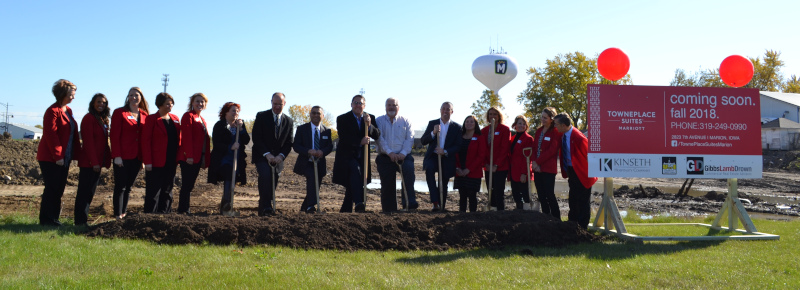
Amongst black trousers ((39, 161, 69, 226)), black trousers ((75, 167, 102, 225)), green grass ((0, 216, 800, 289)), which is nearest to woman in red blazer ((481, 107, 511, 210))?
green grass ((0, 216, 800, 289))

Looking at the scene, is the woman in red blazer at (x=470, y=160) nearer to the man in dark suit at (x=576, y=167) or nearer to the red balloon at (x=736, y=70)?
the man in dark suit at (x=576, y=167)

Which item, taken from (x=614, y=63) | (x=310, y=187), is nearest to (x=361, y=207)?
(x=310, y=187)

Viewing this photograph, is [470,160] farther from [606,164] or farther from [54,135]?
[54,135]

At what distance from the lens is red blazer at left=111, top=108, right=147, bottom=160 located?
24.7 feet

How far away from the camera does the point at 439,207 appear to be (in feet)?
29.3

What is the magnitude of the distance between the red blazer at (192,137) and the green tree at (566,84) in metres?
38.0

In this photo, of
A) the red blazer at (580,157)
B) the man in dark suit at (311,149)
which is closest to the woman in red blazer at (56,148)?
the man in dark suit at (311,149)

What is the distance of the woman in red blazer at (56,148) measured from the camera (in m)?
7.02

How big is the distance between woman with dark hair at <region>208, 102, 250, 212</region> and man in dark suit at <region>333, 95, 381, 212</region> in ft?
4.82

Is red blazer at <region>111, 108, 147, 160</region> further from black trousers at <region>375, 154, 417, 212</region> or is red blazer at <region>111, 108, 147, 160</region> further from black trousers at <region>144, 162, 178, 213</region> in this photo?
black trousers at <region>375, 154, 417, 212</region>

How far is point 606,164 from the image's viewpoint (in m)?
7.80

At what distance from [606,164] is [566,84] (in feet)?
124

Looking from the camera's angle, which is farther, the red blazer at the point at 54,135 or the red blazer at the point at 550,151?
the red blazer at the point at 550,151

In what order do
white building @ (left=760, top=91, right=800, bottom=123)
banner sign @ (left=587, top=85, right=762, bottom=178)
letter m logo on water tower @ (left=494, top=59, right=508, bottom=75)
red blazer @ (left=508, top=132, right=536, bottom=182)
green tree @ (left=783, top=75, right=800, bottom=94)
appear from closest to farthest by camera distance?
banner sign @ (left=587, top=85, right=762, bottom=178) < red blazer @ (left=508, top=132, right=536, bottom=182) < letter m logo on water tower @ (left=494, top=59, right=508, bottom=75) < white building @ (left=760, top=91, right=800, bottom=123) < green tree @ (left=783, top=75, right=800, bottom=94)
